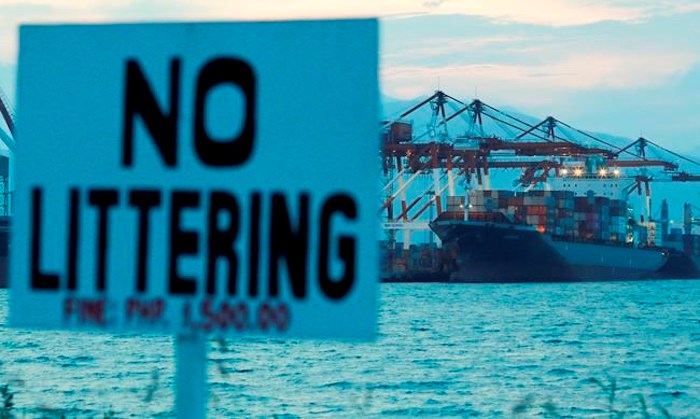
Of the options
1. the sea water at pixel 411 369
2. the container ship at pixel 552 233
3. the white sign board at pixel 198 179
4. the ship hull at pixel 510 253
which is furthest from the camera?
the container ship at pixel 552 233

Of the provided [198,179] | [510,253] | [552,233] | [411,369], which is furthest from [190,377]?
[552,233]

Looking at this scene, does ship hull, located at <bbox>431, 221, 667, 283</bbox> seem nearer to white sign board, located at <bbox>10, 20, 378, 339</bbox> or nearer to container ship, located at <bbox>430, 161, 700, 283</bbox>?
container ship, located at <bbox>430, 161, 700, 283</bbox>

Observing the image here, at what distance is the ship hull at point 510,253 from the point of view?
79750 millimetres

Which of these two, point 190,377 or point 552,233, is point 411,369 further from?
point 552,233

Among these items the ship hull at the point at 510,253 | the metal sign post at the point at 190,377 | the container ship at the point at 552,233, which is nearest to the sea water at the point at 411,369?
the metal sign post at the point at 190,377

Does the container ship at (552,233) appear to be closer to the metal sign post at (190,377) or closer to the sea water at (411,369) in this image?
the sea water at (411,369)

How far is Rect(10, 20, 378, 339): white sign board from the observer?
231cm

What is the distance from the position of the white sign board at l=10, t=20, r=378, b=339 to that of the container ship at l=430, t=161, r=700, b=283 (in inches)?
3025

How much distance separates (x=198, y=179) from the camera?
7.86ft

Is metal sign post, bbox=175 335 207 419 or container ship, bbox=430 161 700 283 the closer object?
metal sign post, bbox=175 335 207 419

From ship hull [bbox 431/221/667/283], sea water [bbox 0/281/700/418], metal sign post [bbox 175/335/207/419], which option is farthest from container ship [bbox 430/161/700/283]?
metal sign post [bbox 175/335/207/419]

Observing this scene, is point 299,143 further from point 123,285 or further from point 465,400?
point 465,400

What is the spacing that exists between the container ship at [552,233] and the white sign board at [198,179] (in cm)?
7682

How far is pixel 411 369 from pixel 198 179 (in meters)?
29.8
